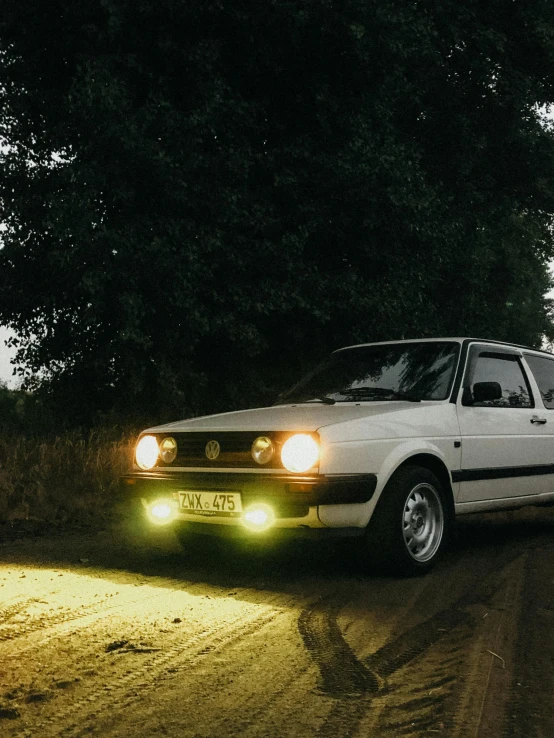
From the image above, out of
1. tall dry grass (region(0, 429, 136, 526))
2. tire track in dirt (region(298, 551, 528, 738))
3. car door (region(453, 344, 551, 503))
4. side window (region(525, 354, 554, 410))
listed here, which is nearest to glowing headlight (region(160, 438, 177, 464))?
tire track in dirt (region(298, 551, 528, 738))

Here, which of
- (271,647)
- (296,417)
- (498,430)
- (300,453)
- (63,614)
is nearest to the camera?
(271,647)

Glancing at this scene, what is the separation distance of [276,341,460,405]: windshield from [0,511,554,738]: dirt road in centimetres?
125

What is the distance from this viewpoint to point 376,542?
17.9 feet

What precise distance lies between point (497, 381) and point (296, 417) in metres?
2.16

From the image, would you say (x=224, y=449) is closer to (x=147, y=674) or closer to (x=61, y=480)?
(x=147, y=674)

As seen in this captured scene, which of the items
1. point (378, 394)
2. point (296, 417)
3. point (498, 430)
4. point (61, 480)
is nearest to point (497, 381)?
point (498, 430)

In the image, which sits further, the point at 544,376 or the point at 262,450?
the point at 544,376

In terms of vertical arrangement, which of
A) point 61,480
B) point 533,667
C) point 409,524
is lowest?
point 533,667

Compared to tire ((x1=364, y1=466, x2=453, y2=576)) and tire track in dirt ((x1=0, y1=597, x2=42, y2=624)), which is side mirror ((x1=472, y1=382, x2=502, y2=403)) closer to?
tire ((x1=364, y1=466, x2=453, y2=576))

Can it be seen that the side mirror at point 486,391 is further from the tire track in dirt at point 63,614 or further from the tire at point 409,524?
the tire track in dirt at point 63,614

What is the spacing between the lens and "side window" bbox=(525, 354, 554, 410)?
7.56 m

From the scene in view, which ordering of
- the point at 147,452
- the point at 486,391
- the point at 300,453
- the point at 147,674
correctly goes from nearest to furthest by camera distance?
the point at 147,674
the point at 300,453
the point at 147,452
the point at 486,391

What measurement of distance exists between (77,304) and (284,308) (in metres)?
3.12

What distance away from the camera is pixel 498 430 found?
6.73m
